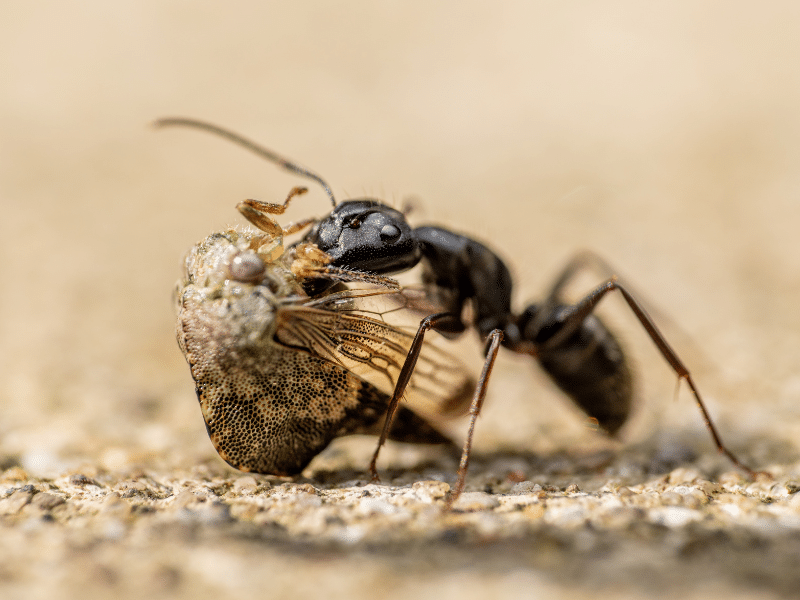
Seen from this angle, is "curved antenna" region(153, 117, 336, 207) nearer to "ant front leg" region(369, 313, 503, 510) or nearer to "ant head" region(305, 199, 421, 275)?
"ant head" region(305, 199, 421, 275)

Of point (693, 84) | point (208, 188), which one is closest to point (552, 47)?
point (693, 84)

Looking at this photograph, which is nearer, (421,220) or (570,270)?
(570,270)

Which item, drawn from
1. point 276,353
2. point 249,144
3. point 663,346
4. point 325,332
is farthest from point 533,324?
point 249,144

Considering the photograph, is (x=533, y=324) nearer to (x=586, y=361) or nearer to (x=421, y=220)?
(x=586, y=361)

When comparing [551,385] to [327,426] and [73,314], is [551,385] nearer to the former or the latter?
[327,426]

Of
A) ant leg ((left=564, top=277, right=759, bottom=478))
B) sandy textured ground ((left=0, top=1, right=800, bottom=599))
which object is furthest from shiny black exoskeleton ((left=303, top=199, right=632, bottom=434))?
sandy textured ground ((left=0, top=1, right=800, bottom=599))
